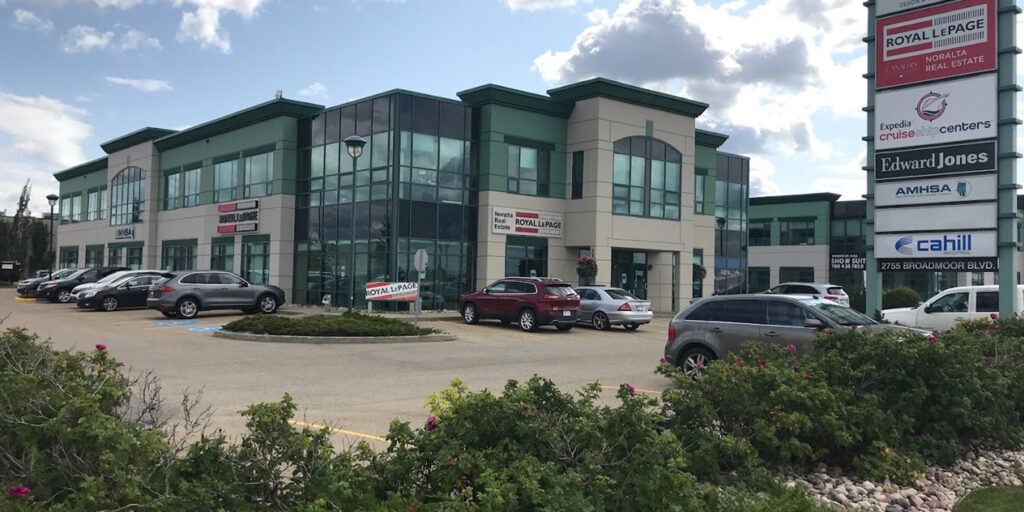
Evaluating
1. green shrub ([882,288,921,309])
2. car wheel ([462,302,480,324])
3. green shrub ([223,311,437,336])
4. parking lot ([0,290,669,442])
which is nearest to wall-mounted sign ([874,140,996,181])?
parking lot ([0,290,669,442])

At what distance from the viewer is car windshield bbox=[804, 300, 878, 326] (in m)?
11.7

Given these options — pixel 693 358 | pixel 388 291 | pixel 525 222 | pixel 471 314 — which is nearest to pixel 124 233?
pixel 525 222

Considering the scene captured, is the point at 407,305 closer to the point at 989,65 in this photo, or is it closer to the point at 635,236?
the point at 635,236

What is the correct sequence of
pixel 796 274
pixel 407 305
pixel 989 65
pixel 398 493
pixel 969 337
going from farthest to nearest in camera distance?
pixel 796 274
pixel 407 305
pixel 989 65
pixel 969 337
pixel 398 493

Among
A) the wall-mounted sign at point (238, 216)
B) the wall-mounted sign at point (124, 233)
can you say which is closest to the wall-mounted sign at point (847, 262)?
the wall-mounted sign at point (238, 216)

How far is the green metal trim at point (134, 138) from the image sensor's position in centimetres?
4719

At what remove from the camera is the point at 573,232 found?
34344mm

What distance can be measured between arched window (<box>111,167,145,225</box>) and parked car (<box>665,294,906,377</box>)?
43.9m

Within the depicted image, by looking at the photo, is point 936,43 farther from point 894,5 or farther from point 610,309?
point 610,309

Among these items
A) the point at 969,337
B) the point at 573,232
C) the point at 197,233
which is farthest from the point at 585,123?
the point at 969,337

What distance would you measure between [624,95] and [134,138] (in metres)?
32.7

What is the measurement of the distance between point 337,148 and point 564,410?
3027 cm

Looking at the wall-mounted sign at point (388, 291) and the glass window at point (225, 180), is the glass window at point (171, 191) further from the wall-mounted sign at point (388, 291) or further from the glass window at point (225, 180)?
the wall-mounted sign at point (388, 291)

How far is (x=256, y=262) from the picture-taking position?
37.4 m
